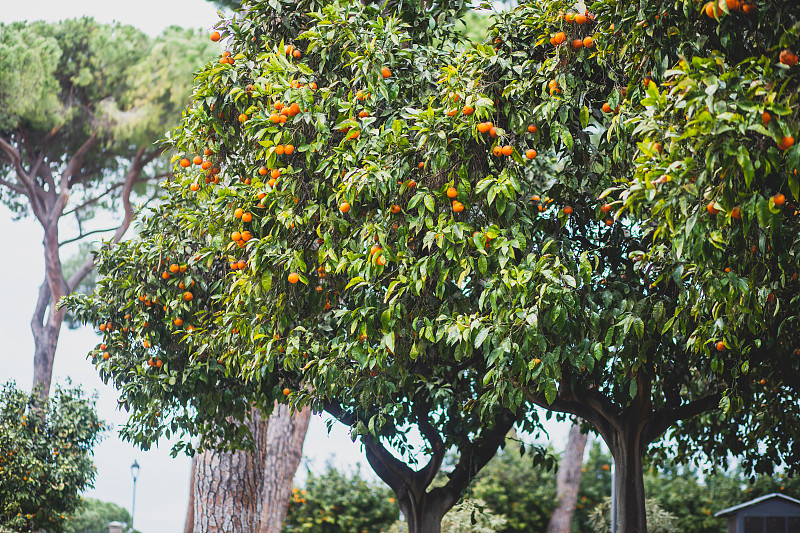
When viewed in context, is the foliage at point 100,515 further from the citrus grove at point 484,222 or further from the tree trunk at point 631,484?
the tree trunk at point 631,484

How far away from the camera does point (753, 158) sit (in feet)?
11.0

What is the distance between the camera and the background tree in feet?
58.4

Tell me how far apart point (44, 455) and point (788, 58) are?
1362 centimetres

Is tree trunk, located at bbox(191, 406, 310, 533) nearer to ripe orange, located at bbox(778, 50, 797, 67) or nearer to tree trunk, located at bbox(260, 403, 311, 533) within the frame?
tree trunk, located at bbox(260, 403, 311, 533)

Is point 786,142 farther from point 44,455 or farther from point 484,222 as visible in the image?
point 44,455

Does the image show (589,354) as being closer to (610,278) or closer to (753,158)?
(610,278)

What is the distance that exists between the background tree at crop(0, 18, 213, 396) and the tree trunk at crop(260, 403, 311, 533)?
6993 millimetres

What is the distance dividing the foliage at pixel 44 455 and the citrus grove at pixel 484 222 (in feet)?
23.8

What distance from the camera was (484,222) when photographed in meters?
5.00

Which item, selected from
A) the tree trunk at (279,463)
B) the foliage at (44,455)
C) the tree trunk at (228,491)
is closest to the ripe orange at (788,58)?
the tree trunk at (228,491)

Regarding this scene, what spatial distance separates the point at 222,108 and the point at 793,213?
387cm

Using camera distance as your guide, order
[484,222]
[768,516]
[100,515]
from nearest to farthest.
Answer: [484,222] → [768,516] → [100,515]

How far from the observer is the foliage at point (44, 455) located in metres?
13.1

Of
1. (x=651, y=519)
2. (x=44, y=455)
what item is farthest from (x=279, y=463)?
(x=651, y=519)
